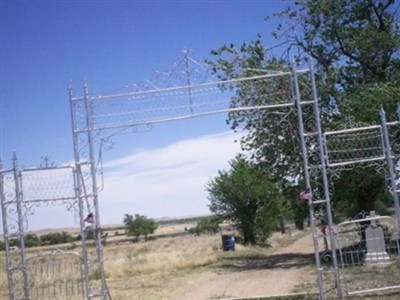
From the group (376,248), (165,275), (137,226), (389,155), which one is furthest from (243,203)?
(137,226)

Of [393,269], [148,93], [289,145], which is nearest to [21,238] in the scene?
[148,93]

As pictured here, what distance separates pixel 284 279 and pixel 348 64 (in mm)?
9376

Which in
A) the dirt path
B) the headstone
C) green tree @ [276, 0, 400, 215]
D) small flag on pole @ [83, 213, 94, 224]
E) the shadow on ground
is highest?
green tree @ [276, 0, 400, 215]

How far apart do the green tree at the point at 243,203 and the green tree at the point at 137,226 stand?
48.6m

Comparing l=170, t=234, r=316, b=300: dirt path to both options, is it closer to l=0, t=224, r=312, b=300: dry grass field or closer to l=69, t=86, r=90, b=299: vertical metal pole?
l=0, t=224, r=312, b=300: dry grass field

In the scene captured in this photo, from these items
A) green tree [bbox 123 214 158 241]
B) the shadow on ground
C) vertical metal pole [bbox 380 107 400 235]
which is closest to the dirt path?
the shadow on ground

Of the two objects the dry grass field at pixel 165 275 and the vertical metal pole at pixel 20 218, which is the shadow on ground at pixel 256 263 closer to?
the dry grass field at pixel 165 275

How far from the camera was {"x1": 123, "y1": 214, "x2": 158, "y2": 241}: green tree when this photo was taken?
Result: 280 feet

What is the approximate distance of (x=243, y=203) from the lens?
3734 cm

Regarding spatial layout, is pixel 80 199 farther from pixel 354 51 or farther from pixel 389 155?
pixel 354 51

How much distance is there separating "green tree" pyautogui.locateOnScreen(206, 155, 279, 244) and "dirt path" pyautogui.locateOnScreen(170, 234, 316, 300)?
1167cm

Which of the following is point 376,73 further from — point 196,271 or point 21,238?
point 21,238

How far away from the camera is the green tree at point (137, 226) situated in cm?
8531

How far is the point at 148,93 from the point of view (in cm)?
1152
